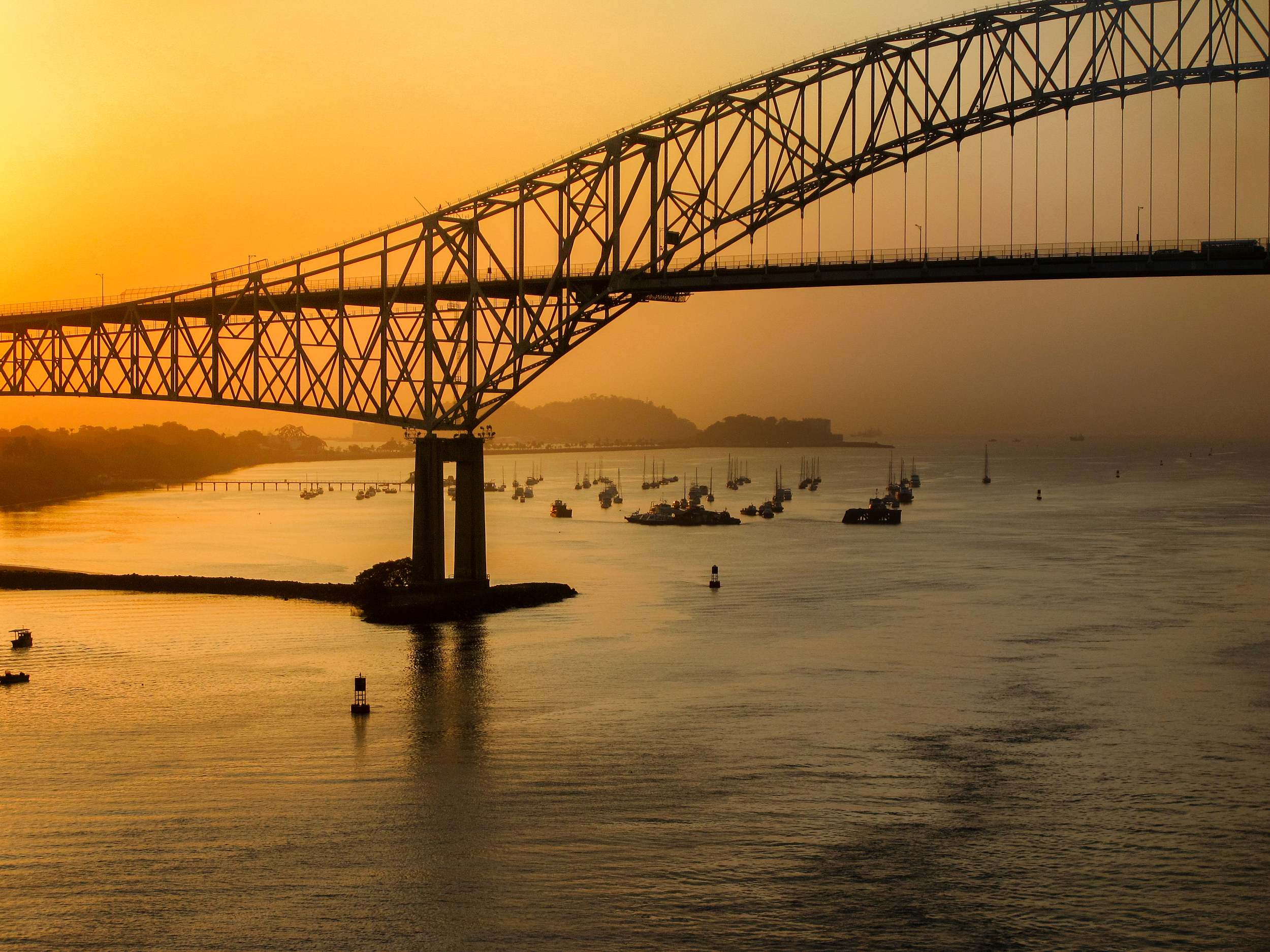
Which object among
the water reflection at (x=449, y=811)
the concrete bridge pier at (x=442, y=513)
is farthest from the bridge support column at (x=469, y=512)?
the water reflection at (x=449, y=811)

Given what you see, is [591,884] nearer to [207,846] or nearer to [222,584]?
[207,846]

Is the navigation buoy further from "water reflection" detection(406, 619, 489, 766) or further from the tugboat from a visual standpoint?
the tugboat

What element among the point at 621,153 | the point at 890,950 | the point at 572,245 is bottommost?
the point at 890,950

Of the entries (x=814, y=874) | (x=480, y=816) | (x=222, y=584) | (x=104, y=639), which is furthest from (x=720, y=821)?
(x=222, y=584)

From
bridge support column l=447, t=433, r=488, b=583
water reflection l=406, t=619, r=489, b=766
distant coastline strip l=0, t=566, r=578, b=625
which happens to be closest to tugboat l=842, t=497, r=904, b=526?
distant coastline strip l=0, t=566, r=578, b=625

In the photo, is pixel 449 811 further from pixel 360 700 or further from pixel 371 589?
A: pixel 371 589

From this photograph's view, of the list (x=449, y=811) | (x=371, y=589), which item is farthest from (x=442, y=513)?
(x=449, y=811)
